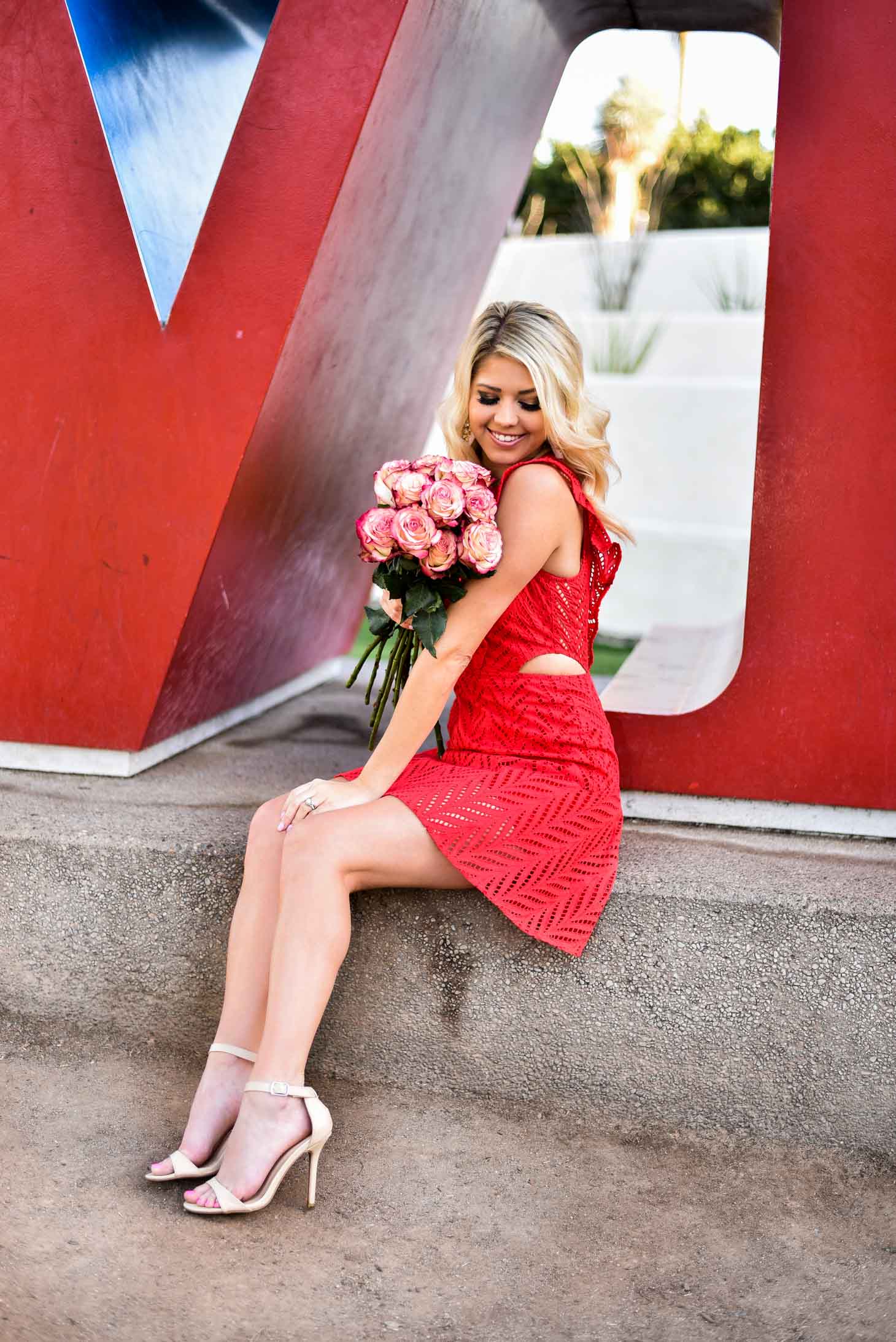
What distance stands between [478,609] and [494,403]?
1.61ft

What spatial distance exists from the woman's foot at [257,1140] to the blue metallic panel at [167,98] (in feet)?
6.56

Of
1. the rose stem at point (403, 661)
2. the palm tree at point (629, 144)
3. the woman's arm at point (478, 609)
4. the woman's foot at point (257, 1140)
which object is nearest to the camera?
the woman's foot at point (257, 1140)

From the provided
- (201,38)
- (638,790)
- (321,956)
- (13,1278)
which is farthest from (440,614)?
(201,38)

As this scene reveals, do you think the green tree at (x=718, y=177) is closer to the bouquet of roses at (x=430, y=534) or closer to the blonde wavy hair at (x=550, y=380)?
the blonde wavy hair at (x=550, y=380)

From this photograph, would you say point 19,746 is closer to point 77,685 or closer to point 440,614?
point 77,685

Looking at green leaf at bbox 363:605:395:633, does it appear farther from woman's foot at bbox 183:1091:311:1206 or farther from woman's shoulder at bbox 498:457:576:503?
woman's foot at bbox 183:1091:311:1206

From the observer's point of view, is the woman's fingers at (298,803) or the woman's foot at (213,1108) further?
the woman's fingers at (298,803)

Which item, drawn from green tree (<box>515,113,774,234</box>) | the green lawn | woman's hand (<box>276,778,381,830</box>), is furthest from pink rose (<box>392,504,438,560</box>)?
green tree (<box>515,113,774,234</box>)

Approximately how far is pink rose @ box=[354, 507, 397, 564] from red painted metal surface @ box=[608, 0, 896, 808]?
0.87 m

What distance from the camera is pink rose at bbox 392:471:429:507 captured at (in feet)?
8.00

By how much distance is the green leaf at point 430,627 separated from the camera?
2479 millimetres

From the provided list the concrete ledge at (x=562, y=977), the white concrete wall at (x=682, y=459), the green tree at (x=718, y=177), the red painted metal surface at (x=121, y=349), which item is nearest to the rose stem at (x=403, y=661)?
the concrete ledge at (x=562, y=977)

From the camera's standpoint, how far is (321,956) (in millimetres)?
2270

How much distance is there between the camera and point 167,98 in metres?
3.50
